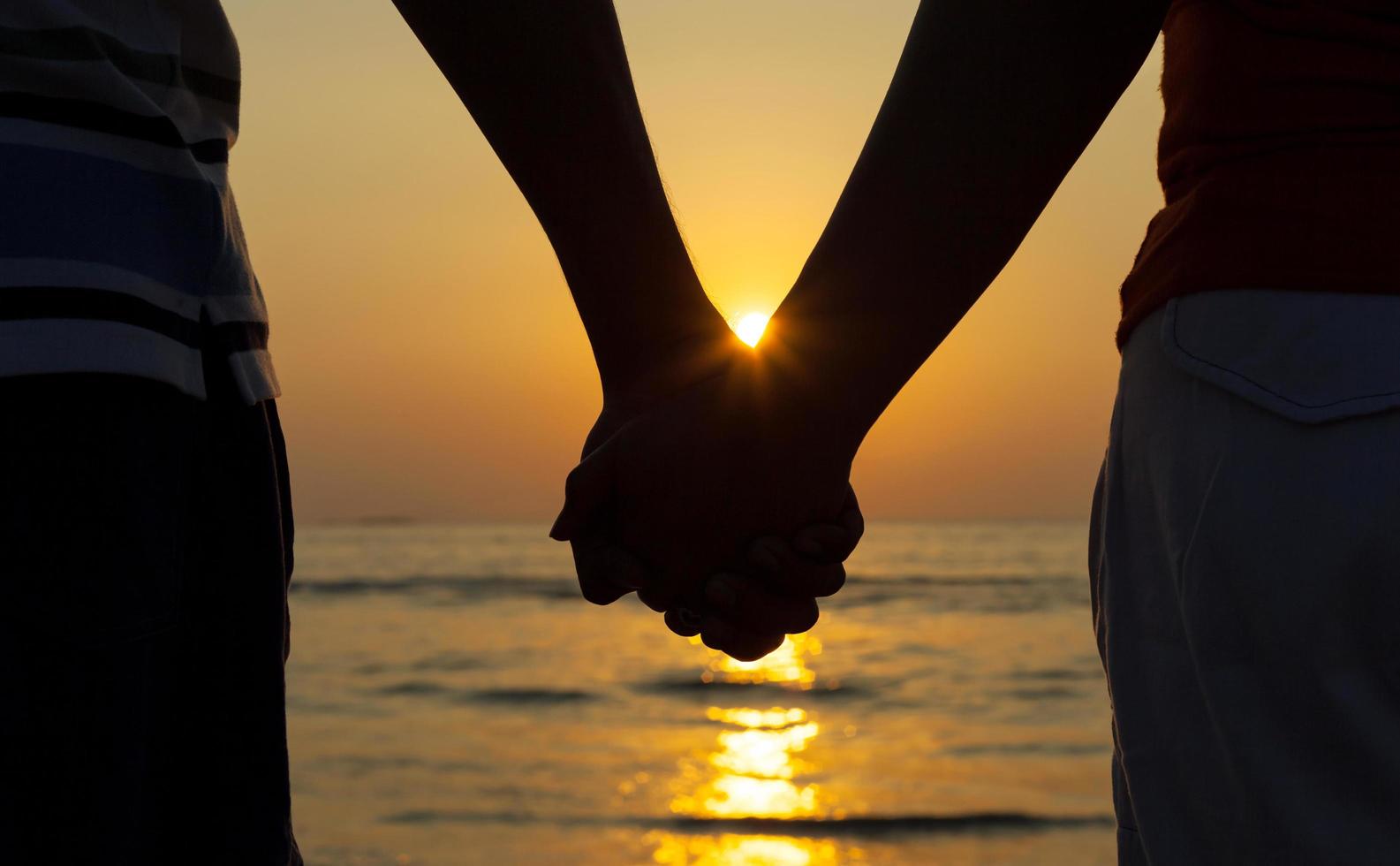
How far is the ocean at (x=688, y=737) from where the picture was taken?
18.9 ft

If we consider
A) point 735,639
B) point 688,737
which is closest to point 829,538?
point 735,639

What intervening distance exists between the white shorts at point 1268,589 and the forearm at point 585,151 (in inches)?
27.7

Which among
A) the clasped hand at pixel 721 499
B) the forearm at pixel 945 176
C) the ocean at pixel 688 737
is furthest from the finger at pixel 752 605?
the ocean at pixel 688 737

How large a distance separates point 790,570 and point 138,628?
0.85 m

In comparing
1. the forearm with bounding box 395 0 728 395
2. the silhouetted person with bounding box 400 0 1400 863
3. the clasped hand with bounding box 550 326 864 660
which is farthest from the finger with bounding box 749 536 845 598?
the silhouetted person with bounding box 400 0 1400 863

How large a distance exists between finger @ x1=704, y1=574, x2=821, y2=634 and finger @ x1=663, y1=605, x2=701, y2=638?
1.2 inches

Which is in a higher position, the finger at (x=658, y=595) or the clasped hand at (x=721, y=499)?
the clasped hand at (x=721, y=499)

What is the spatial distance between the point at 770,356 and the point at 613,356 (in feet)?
0.73

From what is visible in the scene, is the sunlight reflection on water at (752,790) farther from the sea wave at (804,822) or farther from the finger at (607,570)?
the finger at (607,570)

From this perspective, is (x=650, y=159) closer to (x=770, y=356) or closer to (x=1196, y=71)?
(x=770, y=356)

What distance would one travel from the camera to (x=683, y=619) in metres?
1.83

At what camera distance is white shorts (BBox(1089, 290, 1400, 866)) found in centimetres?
98

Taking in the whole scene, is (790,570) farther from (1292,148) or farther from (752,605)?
(1292,148)

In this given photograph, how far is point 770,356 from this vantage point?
64.0 inches
